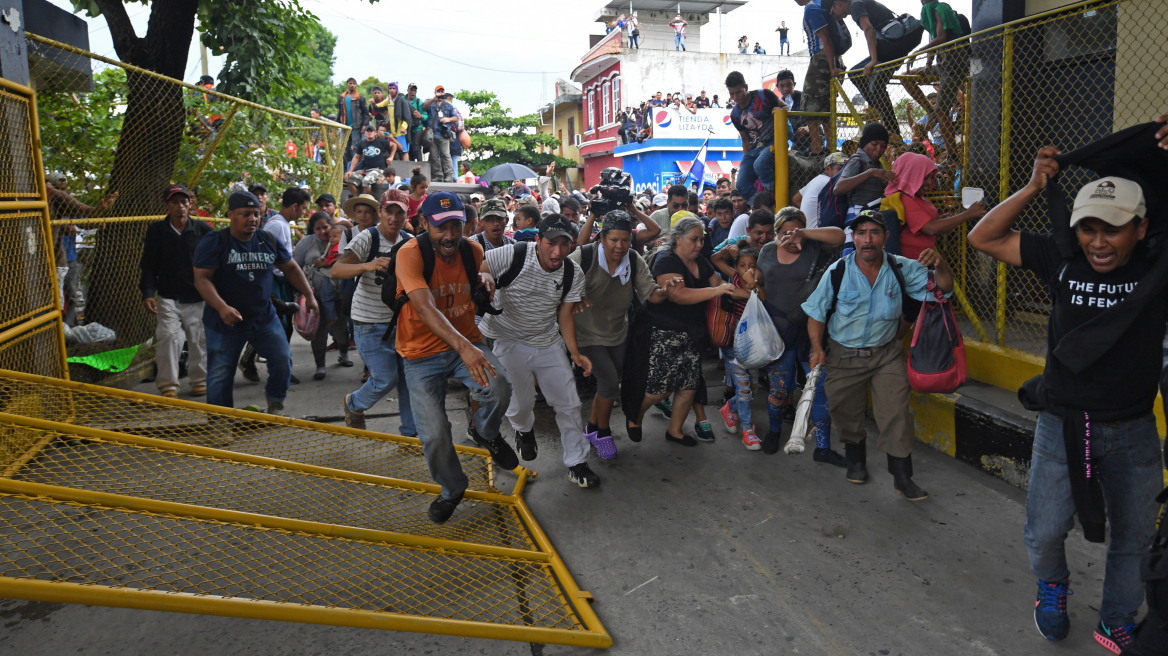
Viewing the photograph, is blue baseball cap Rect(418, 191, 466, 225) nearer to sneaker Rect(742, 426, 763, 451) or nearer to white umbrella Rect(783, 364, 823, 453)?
white umbrella Rect(783, 364, 823, 453)

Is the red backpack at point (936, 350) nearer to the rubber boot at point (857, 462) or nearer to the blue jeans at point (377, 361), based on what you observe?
the rubber boot at point (857, 462)

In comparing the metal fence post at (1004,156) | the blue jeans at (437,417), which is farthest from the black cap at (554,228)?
the metal fence post at (1004,156)

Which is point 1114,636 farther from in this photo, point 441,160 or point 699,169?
point 441,160

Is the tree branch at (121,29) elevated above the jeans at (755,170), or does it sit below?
above

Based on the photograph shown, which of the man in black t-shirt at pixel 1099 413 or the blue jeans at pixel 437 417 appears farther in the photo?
the blue jeans at pixel 437 417

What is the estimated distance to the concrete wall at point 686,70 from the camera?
121ft

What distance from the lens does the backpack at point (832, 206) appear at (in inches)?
244

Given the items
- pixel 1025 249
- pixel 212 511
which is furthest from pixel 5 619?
pixel 1025 249

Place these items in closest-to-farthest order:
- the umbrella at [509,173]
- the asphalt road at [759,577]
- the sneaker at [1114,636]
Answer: the sneaker at [1114,636] < the asphalt road at [759,577] < the umbrella at [509,173]

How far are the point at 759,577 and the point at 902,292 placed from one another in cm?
218

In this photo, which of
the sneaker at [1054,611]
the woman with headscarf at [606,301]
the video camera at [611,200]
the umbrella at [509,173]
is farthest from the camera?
the umbrella at [509,173]

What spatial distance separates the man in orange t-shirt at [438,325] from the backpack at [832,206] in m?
3.29

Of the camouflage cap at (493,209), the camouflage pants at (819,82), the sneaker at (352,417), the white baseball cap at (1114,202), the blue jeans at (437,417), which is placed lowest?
the sneaker at (352,417)

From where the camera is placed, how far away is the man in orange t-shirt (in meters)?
4.18
